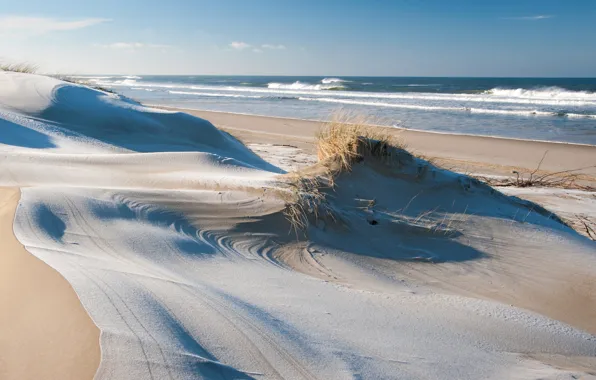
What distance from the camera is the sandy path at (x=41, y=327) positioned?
164 centimetres

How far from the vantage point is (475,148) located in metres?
11.8

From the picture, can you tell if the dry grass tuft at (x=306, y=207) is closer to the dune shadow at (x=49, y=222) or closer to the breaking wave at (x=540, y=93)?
the dune shadow at (x=49, y=222)

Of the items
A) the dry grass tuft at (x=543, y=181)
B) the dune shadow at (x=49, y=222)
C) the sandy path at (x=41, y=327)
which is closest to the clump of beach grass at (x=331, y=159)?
the dune shadow at (x=49, y=222)

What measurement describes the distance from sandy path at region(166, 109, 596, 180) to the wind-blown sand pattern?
15.4 ft

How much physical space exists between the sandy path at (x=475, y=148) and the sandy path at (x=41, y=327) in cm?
685

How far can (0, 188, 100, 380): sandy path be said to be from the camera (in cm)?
164

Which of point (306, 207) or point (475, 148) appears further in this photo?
point (475, 148)

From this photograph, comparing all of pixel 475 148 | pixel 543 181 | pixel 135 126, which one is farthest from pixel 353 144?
pixel 475 148

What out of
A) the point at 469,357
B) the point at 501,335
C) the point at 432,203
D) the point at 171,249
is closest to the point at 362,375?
the point at 469,357

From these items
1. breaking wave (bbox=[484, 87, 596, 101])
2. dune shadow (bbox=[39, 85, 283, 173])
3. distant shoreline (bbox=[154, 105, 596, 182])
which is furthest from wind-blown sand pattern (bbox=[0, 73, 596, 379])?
breaking wave (bbox=[484, 87, 596, 101])

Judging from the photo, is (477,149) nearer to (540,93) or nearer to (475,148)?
(475,148)

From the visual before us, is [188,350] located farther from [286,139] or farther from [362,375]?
[286,139]

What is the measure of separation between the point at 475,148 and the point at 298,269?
32.3 ft

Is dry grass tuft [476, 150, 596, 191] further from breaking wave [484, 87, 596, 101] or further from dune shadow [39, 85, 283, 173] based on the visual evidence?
breaking wave [484, 87, 596, 101]
